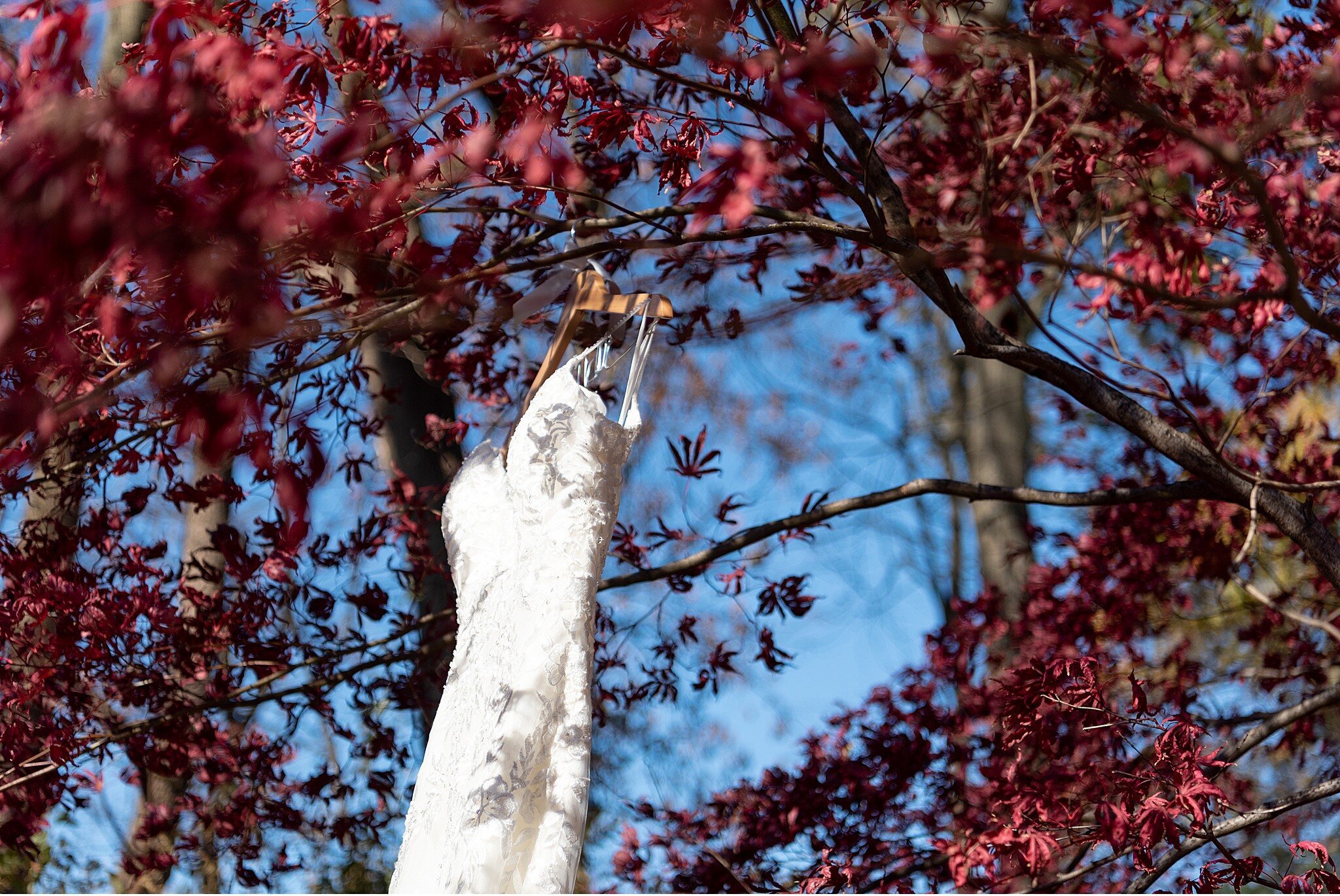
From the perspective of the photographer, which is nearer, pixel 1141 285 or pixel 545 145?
pixel 1141 285

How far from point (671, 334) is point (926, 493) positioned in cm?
92

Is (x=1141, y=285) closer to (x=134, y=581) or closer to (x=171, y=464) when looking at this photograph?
(x=171, y=464)

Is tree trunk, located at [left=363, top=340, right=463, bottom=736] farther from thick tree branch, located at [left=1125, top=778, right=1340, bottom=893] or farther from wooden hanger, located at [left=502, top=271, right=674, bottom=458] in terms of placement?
thick tree branch, located at [left=1125, top=778, right=1340, bottom=893]

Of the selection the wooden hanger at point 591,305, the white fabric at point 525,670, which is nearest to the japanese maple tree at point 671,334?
the wooden hanger at point 591,305

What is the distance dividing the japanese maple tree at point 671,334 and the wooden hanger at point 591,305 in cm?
17

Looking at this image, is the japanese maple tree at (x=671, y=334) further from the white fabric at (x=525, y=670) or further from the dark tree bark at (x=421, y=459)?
the white fabric at (x=525, y=670)

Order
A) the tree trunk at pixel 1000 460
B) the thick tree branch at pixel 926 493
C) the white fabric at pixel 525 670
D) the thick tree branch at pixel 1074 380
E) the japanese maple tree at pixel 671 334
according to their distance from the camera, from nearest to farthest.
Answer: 1. the japanese maple tree at pixel 671 334
2. the white fabric at pixel 525 670
3. the thick tree branch at pixel 1074 380
4. the thick tree branch at pixel 926 493
5. the tree trunk at pixel 1000 460

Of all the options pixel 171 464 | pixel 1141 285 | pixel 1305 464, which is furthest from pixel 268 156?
pixel 1305 464

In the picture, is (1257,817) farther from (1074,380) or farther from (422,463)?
(422,463)

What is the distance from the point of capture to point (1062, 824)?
2318 millimetres

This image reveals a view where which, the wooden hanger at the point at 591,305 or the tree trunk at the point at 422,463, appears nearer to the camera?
the wooden hanger at the point at 591,305

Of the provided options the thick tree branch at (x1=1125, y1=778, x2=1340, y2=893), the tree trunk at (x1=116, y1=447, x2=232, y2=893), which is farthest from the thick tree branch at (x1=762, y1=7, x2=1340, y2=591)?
the tree trunk at (x1=116, y1=447, x2=232, y2=893)

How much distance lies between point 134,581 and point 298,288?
1.13m

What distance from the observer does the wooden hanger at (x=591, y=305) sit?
2133 millimetres
